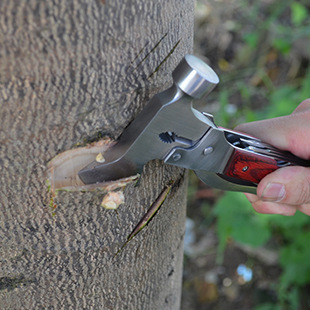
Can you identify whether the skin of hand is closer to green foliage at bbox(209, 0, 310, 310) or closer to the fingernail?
the fingernail

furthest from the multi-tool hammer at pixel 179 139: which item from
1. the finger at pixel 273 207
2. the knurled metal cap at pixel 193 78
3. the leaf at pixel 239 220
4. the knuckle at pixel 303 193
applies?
the leaf at pixel 239 220

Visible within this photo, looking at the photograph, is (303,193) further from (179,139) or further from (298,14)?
(298,14)

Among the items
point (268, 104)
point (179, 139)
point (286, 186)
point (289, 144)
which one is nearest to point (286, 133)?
point (289, 144)

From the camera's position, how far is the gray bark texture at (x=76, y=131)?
0.58 m

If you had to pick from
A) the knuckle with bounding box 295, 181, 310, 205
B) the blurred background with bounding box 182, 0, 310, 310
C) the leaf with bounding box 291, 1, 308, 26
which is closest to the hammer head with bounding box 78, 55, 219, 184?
the knuckle with bounding box 295, 181, 310, 205

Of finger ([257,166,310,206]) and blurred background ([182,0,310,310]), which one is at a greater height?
finger ([257,166,310,206])

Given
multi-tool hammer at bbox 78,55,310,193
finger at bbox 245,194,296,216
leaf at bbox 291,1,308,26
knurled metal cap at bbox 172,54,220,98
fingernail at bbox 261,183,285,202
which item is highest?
knurled metal cap at bbox 172,54,220,98

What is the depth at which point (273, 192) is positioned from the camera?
3.55ft

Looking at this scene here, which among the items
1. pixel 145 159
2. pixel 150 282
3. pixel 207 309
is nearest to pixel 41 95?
pixel 145 159

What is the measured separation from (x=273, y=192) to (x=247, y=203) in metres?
1.21

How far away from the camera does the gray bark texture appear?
0.58m

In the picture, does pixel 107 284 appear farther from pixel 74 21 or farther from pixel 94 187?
pixel 74 21

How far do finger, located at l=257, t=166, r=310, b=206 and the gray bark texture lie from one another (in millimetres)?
Answer: 255

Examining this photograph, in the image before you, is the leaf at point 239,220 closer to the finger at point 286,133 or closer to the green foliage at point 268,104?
the green foliage at point 268,104
